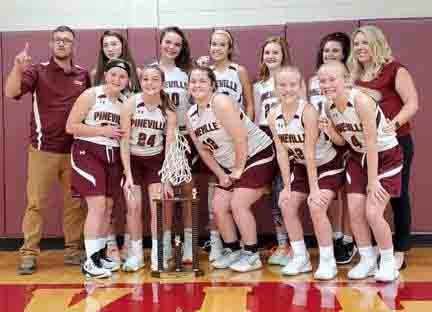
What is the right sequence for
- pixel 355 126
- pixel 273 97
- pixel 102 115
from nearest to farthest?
pixel 355 126, pixel 102 115, pixel 273 97

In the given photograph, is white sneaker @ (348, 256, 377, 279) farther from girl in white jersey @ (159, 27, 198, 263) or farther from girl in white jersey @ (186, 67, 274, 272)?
girl in white jersey @ (159, 27, 198, 263)

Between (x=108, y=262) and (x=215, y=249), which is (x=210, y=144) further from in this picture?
(x=108, y=262)

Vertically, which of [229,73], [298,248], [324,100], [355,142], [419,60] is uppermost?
[419,60]

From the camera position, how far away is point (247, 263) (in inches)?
156

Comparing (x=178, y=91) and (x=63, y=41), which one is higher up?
(x=63, y=41)

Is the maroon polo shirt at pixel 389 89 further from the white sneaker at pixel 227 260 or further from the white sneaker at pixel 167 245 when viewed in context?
the white sneaker at pixel 167 245

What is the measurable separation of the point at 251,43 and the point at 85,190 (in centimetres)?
172

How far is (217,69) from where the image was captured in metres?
4.27

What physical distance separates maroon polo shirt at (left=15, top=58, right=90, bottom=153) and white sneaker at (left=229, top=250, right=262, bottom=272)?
1.40 metres

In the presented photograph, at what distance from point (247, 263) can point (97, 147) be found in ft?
4.00

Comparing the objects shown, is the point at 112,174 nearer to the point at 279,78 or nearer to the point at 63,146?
the point at 63,146

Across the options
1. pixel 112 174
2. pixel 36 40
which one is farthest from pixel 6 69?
pixel 112 174

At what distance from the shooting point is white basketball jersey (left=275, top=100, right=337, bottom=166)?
3.72 m

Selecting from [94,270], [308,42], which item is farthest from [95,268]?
[308,42]
